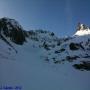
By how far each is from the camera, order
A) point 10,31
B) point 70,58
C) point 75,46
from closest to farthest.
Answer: point 10,31
point 70,58
point 75,46

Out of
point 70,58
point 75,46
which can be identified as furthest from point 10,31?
point 75,46

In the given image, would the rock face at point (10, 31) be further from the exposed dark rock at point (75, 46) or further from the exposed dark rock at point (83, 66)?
the exposed dark rock at point (75, 46)

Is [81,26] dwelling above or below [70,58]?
above

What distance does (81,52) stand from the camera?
9519 centimetres

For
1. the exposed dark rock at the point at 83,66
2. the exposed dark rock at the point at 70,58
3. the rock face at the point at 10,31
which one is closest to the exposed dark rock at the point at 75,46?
the exposed dark rock at the point at 70,58

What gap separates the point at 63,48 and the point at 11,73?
244 ft

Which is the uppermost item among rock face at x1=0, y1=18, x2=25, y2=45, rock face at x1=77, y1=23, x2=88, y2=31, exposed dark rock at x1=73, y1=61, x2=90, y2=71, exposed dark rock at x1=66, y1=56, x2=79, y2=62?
rock face at x1=77, y1=23, x2=88, y2=31

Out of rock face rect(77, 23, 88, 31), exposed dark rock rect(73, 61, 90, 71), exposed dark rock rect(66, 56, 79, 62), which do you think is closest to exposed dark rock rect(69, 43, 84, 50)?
exposed dark rock rect(66, 56, 79, 62)

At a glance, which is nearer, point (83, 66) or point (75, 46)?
point (83, 66)

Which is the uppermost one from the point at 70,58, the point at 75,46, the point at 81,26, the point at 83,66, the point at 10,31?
the point at 81,26

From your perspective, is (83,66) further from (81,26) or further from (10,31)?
(81,26)

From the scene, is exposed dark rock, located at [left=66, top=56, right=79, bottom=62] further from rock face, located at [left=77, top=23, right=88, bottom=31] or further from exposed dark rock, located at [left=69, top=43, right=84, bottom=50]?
rock face, located at [left=77, top=23, right=88, bottom=31]

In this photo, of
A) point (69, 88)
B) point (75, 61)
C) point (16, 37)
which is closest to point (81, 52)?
point (75, 61)

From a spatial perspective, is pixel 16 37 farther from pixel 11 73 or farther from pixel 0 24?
pixel 11 73
